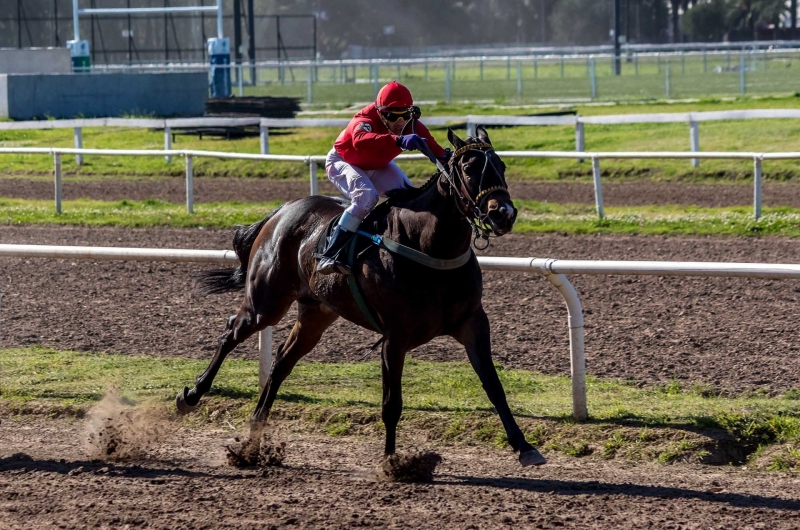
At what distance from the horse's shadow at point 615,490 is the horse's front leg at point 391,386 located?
34 centimetres

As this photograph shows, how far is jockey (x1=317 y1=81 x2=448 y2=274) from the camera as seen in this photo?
19.1 feet

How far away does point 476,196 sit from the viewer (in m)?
5.15

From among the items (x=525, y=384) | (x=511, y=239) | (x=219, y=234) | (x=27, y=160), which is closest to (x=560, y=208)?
(x=511, y=239)

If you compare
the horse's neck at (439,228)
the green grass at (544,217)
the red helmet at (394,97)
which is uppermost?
the red helmet at (394,97)

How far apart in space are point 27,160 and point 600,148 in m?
11.2

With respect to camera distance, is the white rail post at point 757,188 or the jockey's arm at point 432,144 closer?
the jockey's arm at point 432,144

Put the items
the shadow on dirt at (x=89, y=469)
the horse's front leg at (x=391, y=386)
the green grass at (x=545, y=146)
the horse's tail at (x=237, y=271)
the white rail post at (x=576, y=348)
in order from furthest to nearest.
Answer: the green grass at (x=545, y=146)
the horse's tail at (x=237, y=271)
the white rail post at (x=576, y=348)
the shadow on dirt at (x=89, y=469)
the horse's front leg at (x=391, y=386)

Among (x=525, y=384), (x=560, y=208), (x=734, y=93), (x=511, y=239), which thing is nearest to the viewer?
(x=525, y=384)

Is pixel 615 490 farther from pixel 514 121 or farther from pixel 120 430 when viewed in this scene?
pixel 514 121

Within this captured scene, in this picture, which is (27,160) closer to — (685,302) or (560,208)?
(560,208)

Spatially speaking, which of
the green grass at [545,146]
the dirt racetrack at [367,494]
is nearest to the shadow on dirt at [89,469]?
the dirt racetrack at [367,494]

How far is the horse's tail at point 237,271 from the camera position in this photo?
23.0 feet

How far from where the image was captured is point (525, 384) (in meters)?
7.04

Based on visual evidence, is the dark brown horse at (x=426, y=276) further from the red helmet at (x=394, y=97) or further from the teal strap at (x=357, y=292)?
the red helmet at (x=394, y=97)
